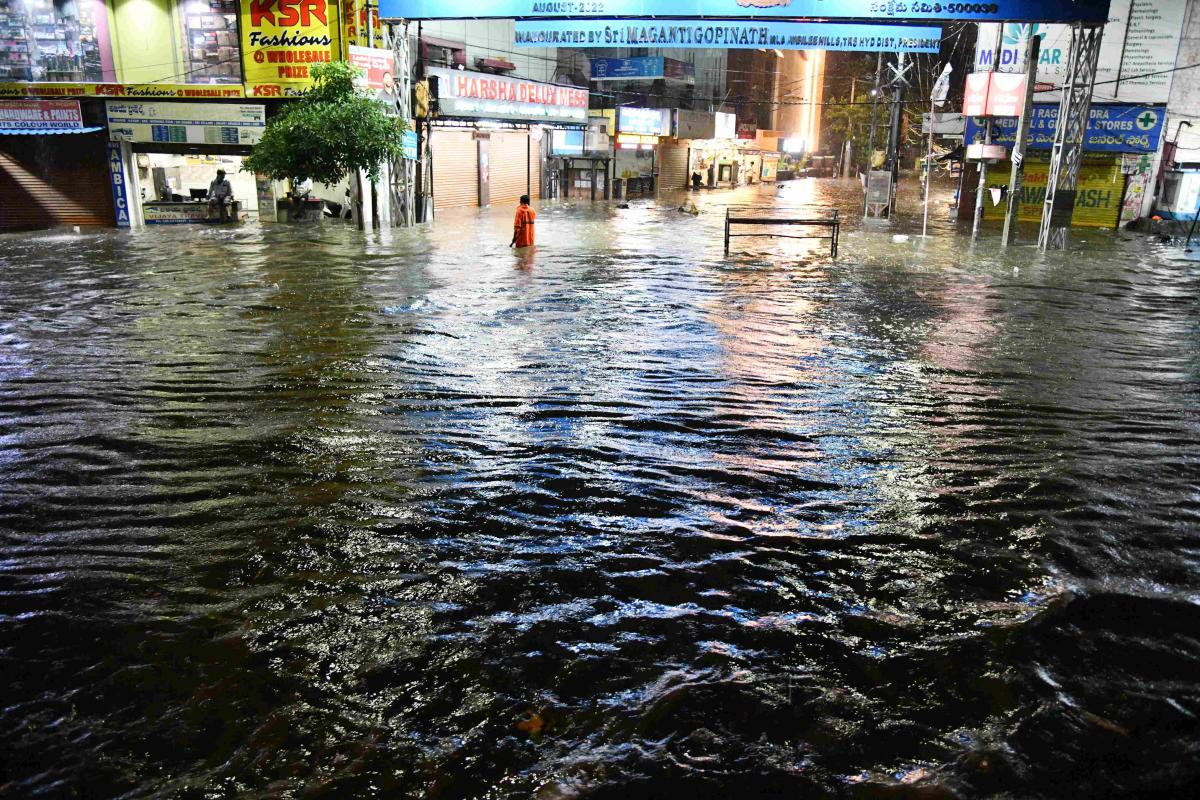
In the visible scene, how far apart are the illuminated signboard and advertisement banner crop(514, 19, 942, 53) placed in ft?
98.0

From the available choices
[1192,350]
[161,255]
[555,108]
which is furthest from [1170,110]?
[161,255]

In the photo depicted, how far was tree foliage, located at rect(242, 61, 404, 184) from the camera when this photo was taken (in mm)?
23359

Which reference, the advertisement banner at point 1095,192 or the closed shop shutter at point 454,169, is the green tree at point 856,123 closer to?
the advertisement banner at point 1095,192

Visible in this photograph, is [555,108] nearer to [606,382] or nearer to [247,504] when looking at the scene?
[606,382]

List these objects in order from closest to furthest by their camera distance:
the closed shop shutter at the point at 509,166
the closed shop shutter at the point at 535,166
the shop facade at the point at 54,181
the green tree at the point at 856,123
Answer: the shop facade at the point at 54,181 → the closed shop shutter at the point at 509,166 → the closed shop shutter at the point at 535,166 → the green tree at the point at 856,123

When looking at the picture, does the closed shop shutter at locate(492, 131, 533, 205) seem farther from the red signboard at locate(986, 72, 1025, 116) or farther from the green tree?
the green tree

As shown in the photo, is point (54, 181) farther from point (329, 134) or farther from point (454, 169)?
point (454, 169)

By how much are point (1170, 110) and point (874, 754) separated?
34.7 metres

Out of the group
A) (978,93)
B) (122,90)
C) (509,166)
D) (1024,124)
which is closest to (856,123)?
(509,166)

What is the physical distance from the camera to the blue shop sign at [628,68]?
50.1 m

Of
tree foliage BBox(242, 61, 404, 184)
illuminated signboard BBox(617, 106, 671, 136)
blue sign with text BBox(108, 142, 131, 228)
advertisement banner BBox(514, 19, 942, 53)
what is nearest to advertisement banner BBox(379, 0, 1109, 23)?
advertisement banner BBox(514, 19, 942, 53)

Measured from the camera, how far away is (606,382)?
907 centimetres

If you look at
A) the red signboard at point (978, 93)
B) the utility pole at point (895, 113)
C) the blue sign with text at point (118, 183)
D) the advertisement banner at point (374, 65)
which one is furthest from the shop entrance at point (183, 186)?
the utility pole at point (895, 113)

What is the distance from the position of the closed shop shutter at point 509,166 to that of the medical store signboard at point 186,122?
14.6 metres
